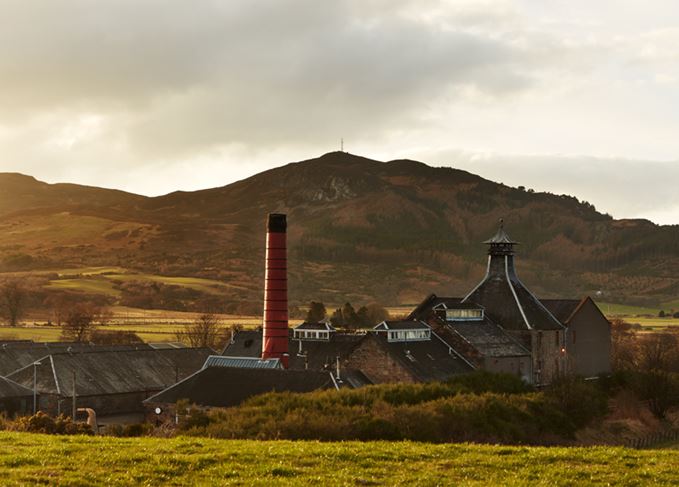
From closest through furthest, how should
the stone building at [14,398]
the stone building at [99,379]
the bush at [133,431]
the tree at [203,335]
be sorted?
the bush at [133,431] < the stone building at [14,398] < the stone building at [99,379] < the tree at [203,335]

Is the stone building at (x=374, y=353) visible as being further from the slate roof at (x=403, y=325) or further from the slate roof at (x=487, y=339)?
the slate roof at (x=487, y=339)

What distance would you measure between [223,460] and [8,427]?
15.6 m

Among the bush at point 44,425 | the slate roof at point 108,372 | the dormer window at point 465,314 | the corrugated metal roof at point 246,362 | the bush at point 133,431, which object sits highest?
the dormer window at point 465,314

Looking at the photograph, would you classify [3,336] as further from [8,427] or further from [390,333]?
[8,427]

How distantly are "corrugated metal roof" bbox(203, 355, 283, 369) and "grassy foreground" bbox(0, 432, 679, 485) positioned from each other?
134 feet

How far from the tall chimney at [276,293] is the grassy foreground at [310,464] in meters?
43.0

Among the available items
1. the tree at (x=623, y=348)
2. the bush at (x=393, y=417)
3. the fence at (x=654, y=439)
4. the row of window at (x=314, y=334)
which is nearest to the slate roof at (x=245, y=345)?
the row of window at (x=314, y=334)

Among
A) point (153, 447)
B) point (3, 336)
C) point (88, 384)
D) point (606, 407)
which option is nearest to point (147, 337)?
point (3, 336)

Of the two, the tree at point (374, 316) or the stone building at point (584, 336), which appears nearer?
the stone building at point (584, 336)

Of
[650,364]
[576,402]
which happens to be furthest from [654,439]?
[650,364]

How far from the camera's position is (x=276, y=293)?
6431 cm

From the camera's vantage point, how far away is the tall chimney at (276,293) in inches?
2530

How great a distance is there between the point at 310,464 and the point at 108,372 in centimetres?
5783

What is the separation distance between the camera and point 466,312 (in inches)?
3095
